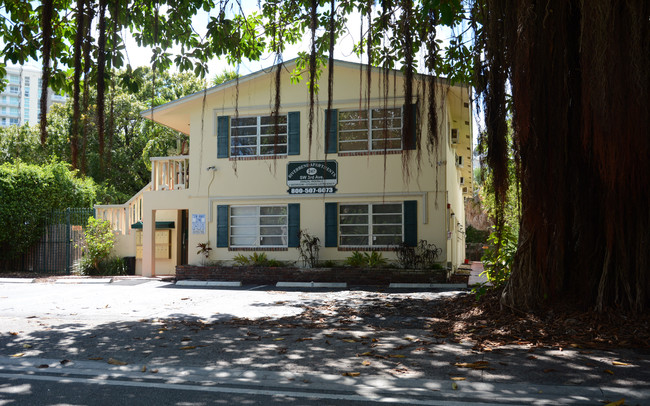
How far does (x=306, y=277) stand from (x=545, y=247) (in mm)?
10396

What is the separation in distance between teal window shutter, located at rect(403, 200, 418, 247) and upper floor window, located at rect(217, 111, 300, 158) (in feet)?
13.7

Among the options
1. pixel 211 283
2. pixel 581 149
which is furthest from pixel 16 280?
pixel 581 149

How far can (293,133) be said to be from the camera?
18.7 meters

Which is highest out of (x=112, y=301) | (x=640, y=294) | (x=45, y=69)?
(x=45, y=69)

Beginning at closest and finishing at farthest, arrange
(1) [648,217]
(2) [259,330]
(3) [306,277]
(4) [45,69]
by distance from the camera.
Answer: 1. (4) [45,69]
2. (1) [648,217]
3. (2) [259,330]
4. (3) [306,277]

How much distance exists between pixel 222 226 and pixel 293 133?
3985 millimetres

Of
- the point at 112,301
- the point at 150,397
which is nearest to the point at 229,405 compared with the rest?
the point at 150,397

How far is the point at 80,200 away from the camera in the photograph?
81.5 ft

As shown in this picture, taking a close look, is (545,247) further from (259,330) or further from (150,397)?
(150,397)

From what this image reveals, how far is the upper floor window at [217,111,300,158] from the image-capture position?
18750 millimetres

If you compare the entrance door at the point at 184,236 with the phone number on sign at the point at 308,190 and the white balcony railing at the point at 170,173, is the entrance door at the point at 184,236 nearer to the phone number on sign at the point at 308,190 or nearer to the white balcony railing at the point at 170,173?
Result: the white balcony railing at the point at 170,173

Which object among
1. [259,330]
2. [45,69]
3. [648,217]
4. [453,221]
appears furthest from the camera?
[453,221]

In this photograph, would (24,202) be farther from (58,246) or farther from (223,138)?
(223,138)

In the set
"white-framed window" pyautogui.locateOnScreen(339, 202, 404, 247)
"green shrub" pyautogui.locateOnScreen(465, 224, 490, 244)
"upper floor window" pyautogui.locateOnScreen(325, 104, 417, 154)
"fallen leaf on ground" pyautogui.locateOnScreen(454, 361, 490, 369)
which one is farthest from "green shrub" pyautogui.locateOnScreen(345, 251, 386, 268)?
"green shrub" pyautogui.locateOnScreen(465, 224, 490, 244)
